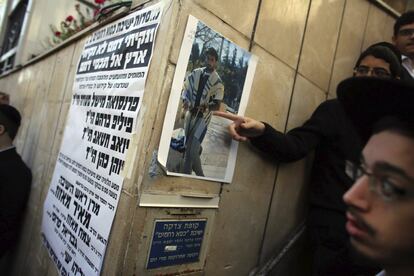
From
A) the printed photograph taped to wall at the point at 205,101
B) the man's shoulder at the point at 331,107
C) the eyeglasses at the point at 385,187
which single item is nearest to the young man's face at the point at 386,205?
the eyeglasses at the point at 385,187

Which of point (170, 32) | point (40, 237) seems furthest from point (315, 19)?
point (40, 237)

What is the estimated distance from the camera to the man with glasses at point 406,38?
7.91 ft

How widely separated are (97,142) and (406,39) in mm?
2237

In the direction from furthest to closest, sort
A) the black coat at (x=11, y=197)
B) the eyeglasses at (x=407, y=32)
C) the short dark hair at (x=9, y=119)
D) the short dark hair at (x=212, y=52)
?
the short dark hair at (x=9, y=119) → the black coat at (x=11, y=197) → the eyeglasses at (x=407, y=32) → the short dark hair at (x=212, y=52)

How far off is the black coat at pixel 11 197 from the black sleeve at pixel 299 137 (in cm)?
219

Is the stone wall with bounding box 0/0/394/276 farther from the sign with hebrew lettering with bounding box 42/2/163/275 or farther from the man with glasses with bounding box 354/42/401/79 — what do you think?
the man with glasses with bounding box 354/42/401/79

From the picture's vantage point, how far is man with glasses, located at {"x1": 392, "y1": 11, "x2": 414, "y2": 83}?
241 cm

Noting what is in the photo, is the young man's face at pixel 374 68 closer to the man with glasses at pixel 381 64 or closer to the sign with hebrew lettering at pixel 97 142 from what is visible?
the man with glasses at pixel 381 64

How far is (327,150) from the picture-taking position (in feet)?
6.86

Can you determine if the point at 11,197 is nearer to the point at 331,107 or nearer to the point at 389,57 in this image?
the point at 331,107

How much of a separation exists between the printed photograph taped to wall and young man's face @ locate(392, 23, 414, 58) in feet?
4.54

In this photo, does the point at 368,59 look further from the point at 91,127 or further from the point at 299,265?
the point at 91,127

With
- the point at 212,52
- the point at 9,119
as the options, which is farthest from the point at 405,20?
the point at 9,119

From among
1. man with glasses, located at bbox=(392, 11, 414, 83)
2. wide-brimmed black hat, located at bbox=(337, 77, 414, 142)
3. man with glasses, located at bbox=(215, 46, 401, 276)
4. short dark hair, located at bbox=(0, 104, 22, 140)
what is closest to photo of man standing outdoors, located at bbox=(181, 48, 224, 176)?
man with glasses, located at bbox=(215, 46, 401, 276)
